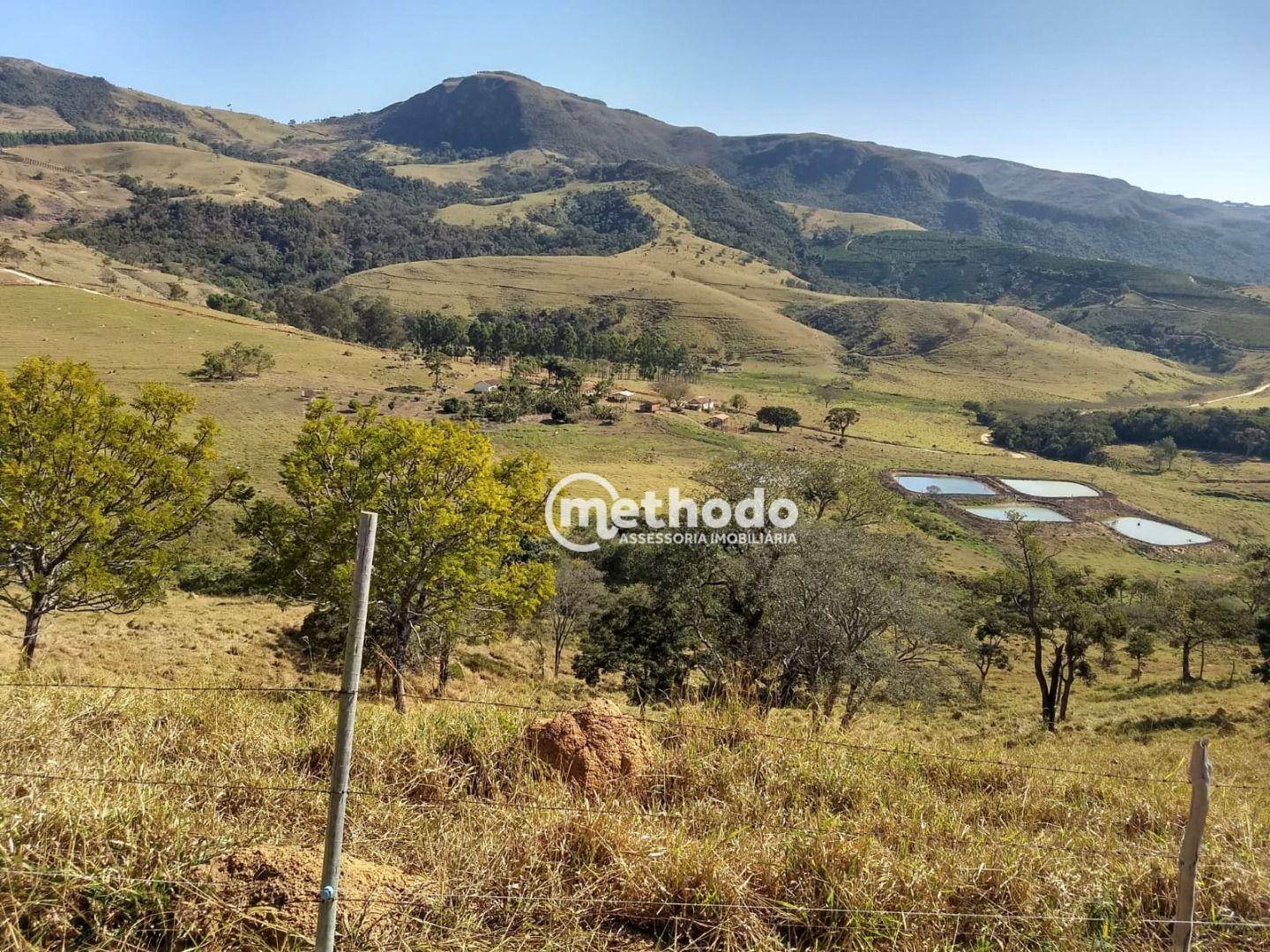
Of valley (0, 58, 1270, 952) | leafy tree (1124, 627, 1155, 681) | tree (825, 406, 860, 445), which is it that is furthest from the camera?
tree (825, 406, 860, 445)

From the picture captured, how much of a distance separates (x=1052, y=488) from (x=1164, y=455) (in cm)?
2802

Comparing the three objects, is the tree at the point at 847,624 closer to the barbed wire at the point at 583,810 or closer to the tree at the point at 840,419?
the barbed wire at the point at 583,810

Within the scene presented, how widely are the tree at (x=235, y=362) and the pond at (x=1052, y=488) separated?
2882 inches

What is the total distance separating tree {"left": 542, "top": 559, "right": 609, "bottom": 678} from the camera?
2400 centimetres

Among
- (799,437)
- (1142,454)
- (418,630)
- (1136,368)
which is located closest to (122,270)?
(799,437)

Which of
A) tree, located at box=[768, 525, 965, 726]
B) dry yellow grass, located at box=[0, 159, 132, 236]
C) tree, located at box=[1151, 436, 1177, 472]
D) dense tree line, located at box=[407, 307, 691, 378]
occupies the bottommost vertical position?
tree, located at box=[768, 525, 965, 726]

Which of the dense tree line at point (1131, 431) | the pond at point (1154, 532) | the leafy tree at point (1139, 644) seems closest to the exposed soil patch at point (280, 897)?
the leafy tree at point (1139, 644)

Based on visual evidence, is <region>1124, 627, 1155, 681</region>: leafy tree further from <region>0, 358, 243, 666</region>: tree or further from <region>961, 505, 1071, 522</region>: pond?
<region>0, 358, 243, 666</region>: tree

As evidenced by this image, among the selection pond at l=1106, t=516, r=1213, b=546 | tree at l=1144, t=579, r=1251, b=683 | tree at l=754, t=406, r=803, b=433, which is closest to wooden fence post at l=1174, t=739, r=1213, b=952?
tree at l=1144, t=579, r=1251, b=683

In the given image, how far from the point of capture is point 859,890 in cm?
364

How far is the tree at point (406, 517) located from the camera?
12.6 m

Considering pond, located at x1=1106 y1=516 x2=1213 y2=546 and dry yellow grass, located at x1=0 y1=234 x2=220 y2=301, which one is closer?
pond, located at x1=1106 y1=516 x2=1213 y2=546

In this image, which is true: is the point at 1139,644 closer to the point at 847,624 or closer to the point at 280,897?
the point at 847,624

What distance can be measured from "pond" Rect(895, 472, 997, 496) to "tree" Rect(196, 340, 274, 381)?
6027 centimetres
